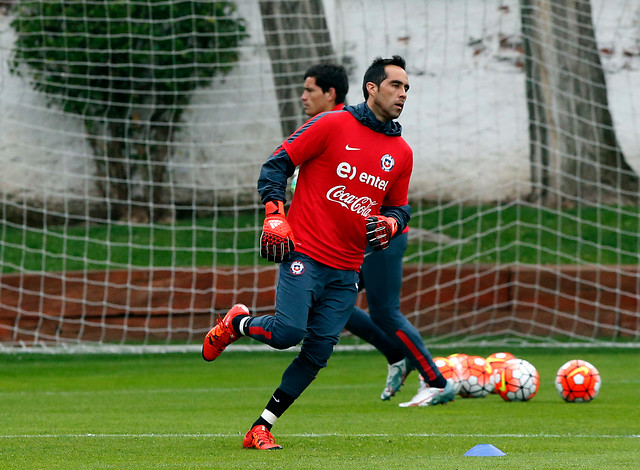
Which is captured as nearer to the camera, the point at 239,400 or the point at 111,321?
the point at 239,400

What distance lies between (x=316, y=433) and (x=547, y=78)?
904cm

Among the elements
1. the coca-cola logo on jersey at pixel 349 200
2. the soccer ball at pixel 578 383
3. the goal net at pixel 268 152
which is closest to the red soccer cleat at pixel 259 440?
the coca-cola logo on jersey at pixel 349 200

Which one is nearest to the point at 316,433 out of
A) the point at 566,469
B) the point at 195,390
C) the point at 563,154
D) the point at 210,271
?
the point at 566,469

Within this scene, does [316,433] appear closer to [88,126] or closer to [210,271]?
[210,271]

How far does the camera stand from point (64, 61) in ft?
46.4

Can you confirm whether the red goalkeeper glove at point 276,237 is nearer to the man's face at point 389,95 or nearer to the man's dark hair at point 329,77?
the man's face at point 389,95

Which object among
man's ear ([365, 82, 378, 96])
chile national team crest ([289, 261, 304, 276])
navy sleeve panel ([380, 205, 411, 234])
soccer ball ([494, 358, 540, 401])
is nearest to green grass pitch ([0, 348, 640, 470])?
soccer ball ([494, 358, 540, 401])

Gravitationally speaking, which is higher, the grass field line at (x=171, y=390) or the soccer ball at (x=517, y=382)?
the soccer ball at (x=517, y=382)

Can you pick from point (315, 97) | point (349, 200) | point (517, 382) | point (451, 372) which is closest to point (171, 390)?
point (451, 372)

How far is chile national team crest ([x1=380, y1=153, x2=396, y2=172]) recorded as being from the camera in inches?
223

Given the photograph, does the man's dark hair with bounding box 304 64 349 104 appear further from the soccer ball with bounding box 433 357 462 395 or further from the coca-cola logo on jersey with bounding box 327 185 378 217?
the soccer ball with bounding box 433 357 462 395

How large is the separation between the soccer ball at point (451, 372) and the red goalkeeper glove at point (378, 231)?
8.84 ft

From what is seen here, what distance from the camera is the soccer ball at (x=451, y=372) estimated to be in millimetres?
8023

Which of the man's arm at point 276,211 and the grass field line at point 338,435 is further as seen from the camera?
the grass field line at point 338,435
